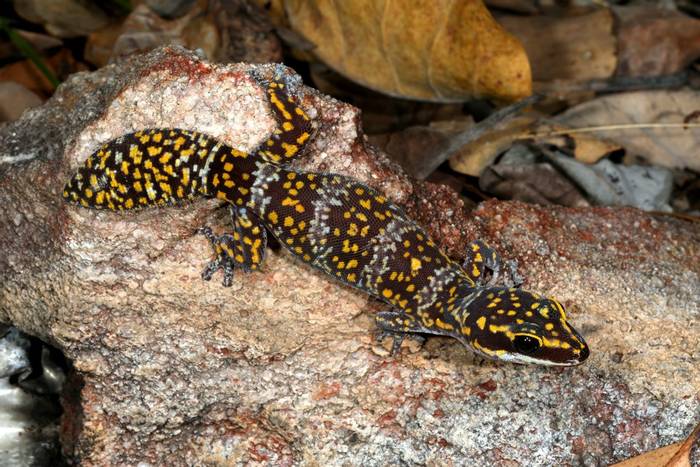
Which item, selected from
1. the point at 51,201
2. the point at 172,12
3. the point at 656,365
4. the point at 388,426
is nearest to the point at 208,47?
the point at 172,12

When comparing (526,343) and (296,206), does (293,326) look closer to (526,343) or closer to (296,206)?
(296,206)

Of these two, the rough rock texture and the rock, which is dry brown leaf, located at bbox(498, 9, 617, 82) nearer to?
the rough rock texture

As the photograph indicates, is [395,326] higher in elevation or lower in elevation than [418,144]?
lower

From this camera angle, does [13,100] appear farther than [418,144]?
Yes

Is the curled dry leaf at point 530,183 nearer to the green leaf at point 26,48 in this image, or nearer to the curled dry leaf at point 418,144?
the curled dry leaf at point 418,144

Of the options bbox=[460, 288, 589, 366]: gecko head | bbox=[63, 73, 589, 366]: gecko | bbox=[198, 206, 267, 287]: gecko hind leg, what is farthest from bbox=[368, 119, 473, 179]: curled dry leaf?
bbox=[460, 288, 589, 366]: gecko head

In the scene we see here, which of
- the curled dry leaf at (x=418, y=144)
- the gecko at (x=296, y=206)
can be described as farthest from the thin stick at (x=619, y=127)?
the gecko at (x=296, y=206)

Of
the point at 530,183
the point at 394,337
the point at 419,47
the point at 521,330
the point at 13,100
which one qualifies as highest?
the point at 419,47

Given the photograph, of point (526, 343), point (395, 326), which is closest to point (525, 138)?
point (395, 326)
